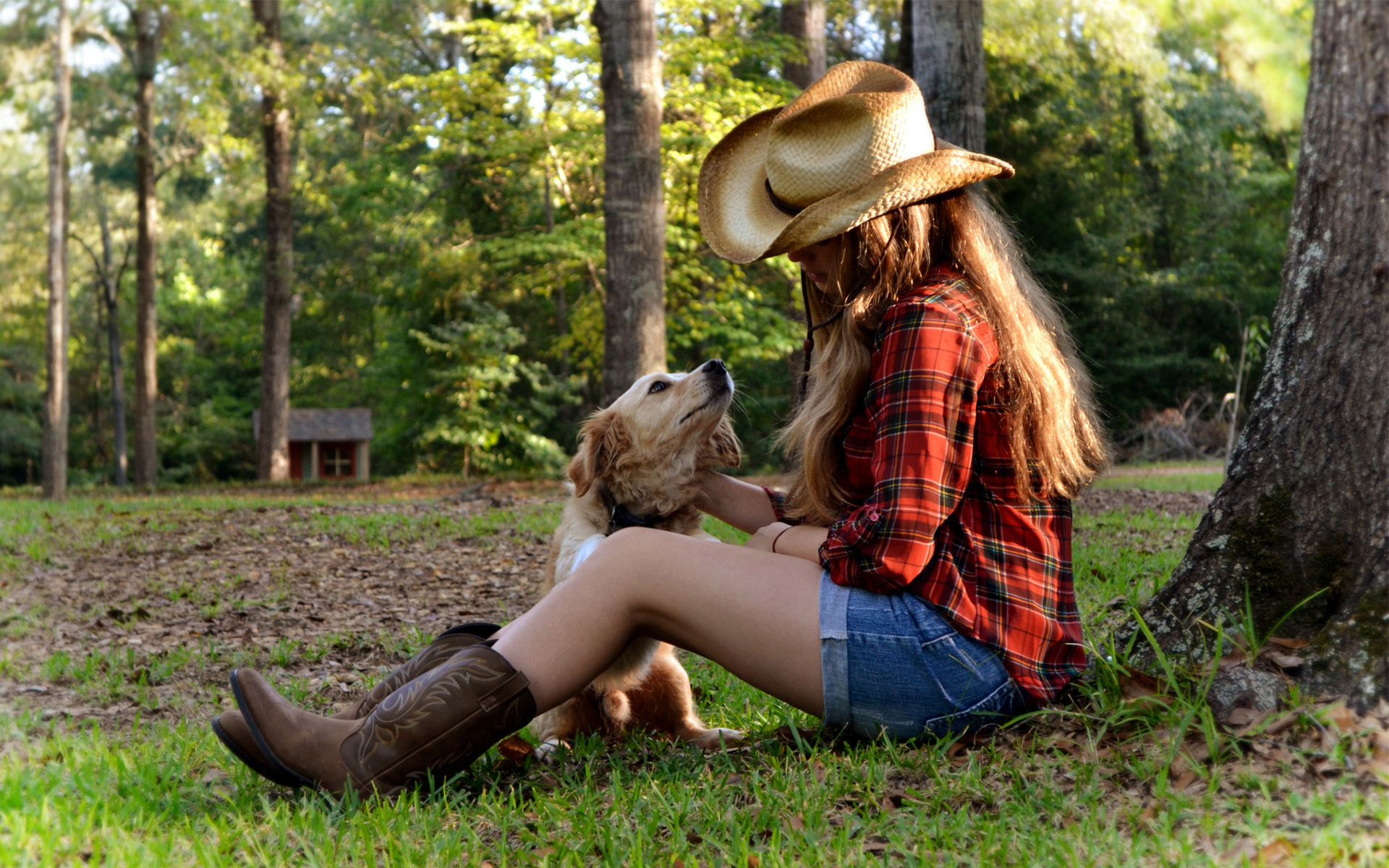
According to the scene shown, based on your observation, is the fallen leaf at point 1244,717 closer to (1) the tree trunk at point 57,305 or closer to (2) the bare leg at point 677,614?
(2) the bare leg at point 677,614

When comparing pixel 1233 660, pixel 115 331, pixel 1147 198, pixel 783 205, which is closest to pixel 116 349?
pixel 115 331

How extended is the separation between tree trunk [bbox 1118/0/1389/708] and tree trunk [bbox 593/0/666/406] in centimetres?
549

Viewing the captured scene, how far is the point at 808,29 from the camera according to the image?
48.5ft

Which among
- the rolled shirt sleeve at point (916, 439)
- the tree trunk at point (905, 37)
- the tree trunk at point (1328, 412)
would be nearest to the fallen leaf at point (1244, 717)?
the tree trunk at point (1328, 412)

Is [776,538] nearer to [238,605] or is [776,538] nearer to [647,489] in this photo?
[647,489]

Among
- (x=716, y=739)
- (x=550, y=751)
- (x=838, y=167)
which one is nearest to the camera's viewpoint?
(x=838, y=167)

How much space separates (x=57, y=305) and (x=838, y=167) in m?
16.4

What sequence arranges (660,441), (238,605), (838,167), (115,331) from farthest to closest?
(115,331) < (238,605) < (660,441) < (838,167)

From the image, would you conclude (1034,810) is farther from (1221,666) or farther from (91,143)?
(91,143)

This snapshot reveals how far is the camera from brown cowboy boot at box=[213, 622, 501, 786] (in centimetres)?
270

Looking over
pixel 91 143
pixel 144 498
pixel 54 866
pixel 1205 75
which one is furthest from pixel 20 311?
pixel 54 866

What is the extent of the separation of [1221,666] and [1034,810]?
70 centimetres

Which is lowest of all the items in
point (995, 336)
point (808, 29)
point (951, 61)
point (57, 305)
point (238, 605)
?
point (238, 605)

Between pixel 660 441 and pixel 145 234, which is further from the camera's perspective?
pixel 145 234
